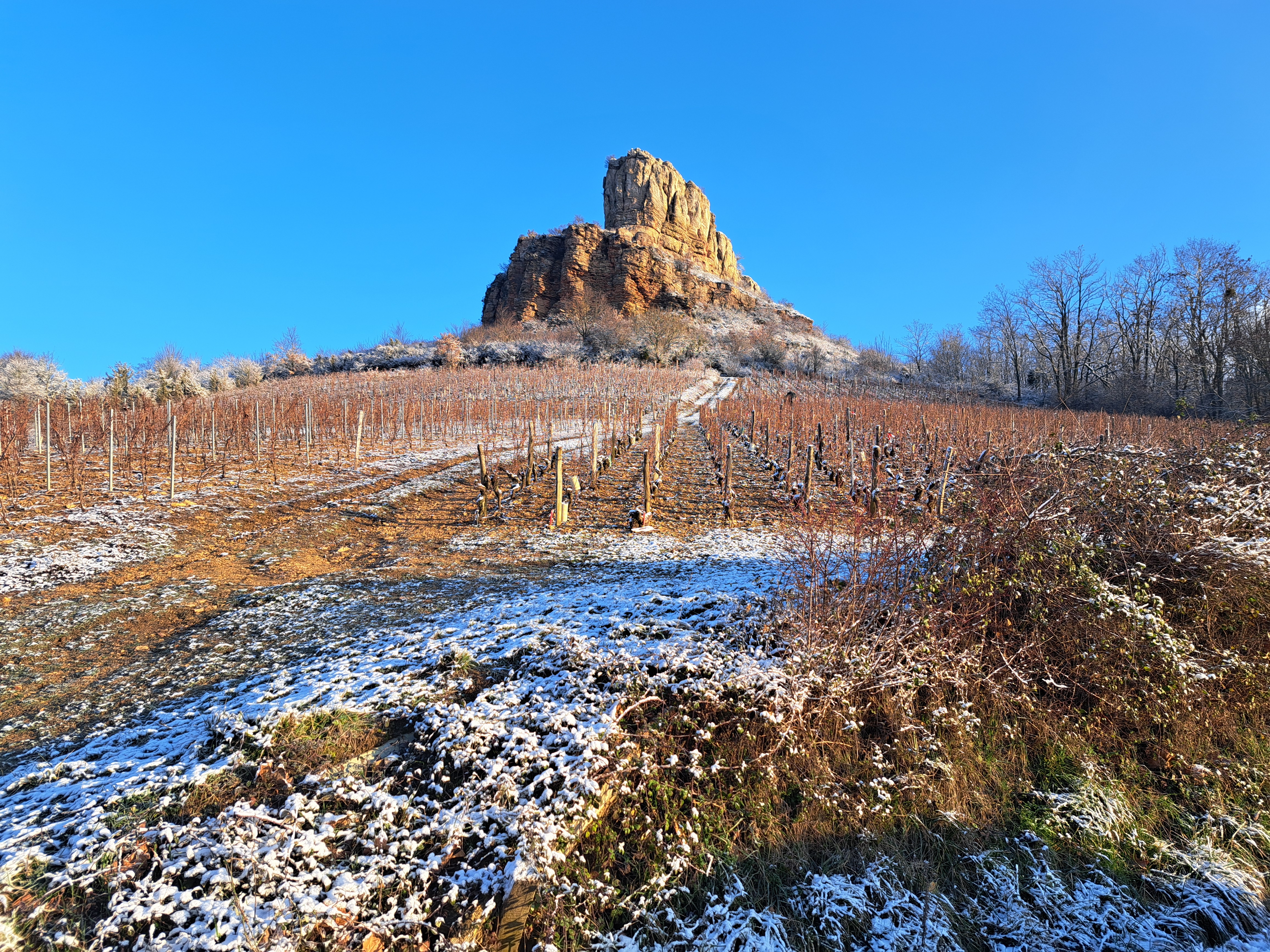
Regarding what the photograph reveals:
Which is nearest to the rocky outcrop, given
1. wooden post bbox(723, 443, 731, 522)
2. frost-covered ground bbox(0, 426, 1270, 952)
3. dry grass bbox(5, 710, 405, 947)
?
wooden post bbox(723, 443, 731, 522)

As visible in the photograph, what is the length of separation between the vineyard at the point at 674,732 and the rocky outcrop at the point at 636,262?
46.6 meters

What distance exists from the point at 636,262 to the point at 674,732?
51.8 m

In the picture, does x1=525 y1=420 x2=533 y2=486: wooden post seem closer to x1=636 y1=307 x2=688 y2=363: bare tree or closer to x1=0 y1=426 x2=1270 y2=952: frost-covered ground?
x1=0 y1=426 x2=1270 y2=952: frost-covered ground

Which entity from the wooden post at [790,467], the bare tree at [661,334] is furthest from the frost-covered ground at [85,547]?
the bare tree at [661,334]

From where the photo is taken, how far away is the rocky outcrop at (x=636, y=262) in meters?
51.2

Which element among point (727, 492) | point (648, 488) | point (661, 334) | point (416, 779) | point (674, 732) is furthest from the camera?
point (661, 334)

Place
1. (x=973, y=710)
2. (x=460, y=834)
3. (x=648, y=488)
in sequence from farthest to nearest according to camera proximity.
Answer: (x=648, y=488) < (x=973, y=710) < (x=460, y=834)

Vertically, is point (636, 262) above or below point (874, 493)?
above

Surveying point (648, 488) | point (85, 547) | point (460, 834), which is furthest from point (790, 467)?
point (85, 547)

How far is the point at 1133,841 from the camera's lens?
9.45 feet

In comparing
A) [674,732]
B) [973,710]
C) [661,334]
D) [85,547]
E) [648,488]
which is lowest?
[973,710]

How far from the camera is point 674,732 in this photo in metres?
3.19

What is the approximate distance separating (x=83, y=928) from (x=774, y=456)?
12.3m

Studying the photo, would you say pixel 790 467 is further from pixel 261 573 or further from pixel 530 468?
pixel 261 573
